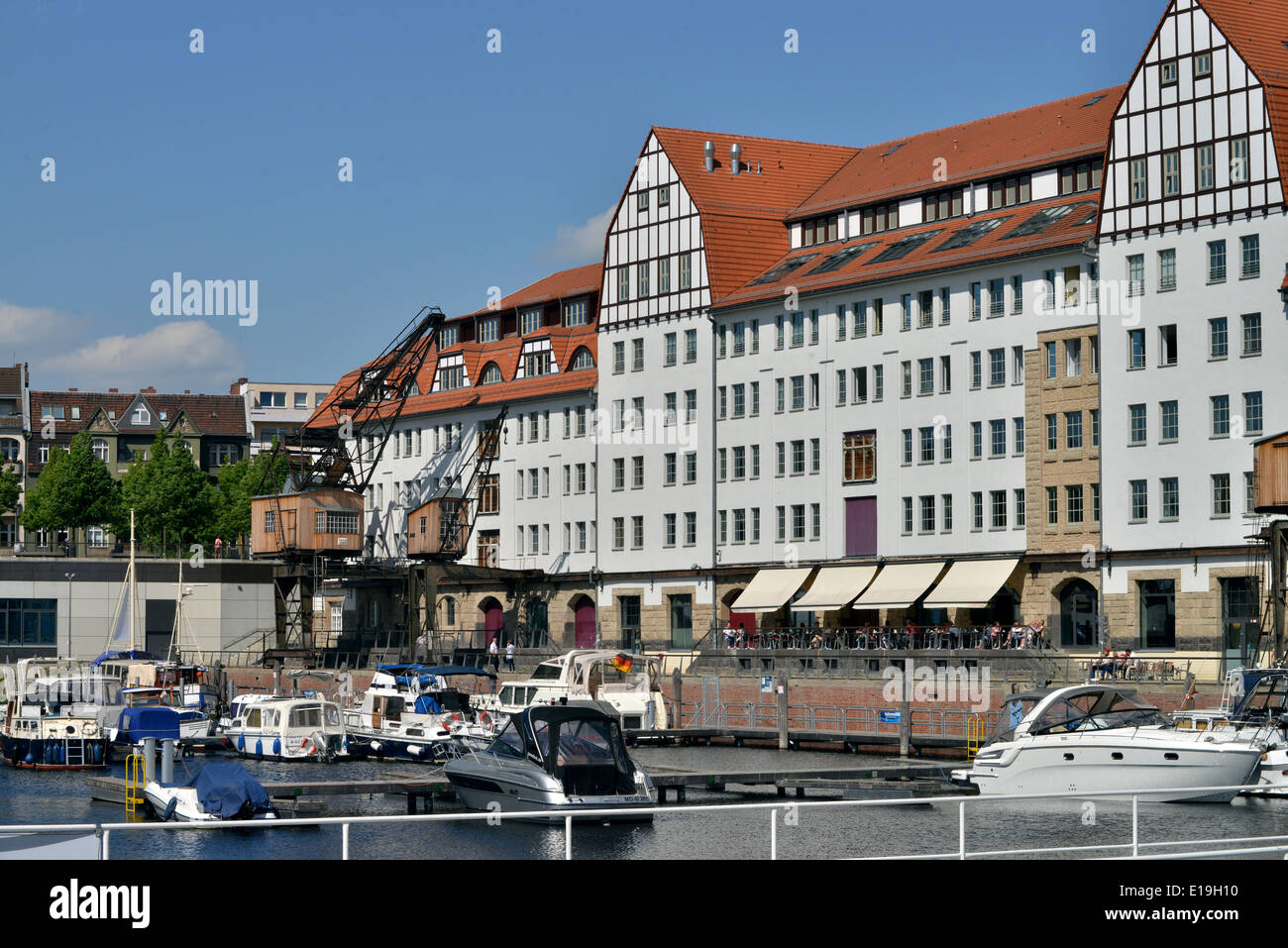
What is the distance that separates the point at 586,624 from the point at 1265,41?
46304 millimetres

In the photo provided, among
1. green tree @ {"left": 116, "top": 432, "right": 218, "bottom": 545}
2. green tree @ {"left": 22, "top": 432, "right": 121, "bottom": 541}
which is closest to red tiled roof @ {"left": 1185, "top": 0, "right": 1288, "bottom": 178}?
green tree @ {"left": 116, "top": 432, "right": 218, "bottom": 545}

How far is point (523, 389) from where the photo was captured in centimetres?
11219

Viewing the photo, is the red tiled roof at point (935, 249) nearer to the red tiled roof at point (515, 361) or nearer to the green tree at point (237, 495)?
the red tiled roof at point (515, 361)

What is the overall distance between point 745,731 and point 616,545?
3336 centimetres

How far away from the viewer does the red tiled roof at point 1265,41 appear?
7581 centimetres

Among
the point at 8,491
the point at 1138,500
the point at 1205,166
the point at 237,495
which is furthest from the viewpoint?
the point at 237,495

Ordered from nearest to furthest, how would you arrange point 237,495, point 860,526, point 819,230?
point 860,526 < point 819,230 < point 237,495

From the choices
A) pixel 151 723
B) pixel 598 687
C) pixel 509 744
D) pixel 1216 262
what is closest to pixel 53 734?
pixel 151 723

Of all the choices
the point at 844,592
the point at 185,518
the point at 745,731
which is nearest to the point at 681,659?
the point at 844,592

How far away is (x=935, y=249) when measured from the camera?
291 ft

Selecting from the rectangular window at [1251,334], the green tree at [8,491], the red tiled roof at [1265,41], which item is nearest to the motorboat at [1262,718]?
the rectangular window at [1251,334]

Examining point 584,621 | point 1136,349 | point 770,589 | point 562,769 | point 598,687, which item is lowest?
point 562,769

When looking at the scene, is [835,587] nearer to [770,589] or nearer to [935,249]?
[770,589]

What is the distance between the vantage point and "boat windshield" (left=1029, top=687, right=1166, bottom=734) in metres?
48.8
